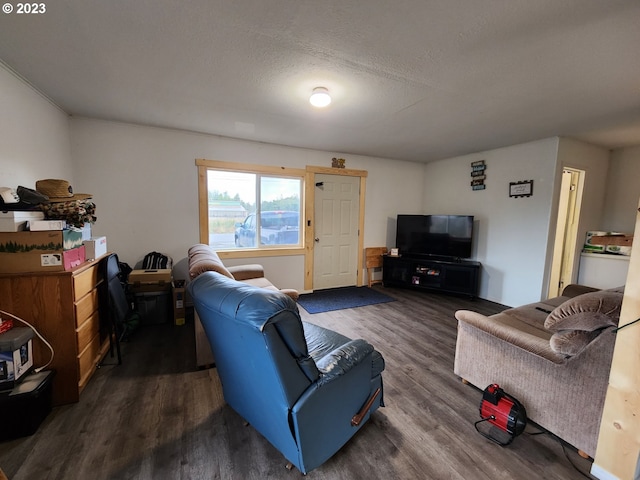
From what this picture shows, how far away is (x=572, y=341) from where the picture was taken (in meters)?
1.44

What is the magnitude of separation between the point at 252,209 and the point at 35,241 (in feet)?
8.16

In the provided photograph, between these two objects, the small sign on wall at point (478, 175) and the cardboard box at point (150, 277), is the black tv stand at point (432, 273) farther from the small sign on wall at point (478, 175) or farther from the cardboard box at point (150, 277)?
the cardboard box at point (150, 277)

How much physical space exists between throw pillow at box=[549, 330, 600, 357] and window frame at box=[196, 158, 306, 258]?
3.33 meters

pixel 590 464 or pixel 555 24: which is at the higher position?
pixel 555 24

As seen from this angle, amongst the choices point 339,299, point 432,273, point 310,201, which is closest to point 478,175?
point 432,273

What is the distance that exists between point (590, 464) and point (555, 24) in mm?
2396

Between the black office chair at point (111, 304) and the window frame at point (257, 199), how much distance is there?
129cm

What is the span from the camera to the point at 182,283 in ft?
10.7

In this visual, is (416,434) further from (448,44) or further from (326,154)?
(326,154)

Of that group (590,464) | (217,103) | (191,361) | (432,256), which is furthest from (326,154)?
(590,464)

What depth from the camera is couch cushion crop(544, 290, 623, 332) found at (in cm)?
135

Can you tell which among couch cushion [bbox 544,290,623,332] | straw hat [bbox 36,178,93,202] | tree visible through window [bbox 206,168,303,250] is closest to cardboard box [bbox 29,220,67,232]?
straw hat [bbox 36,178,93,202]

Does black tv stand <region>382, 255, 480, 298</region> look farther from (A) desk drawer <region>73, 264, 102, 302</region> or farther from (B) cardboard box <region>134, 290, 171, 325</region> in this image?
(A) desk drawer <region>73, 264, 102, 302</region>

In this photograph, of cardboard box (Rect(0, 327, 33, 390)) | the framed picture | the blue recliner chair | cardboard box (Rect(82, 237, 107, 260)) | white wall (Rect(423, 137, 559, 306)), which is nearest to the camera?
the blue recliner chair
